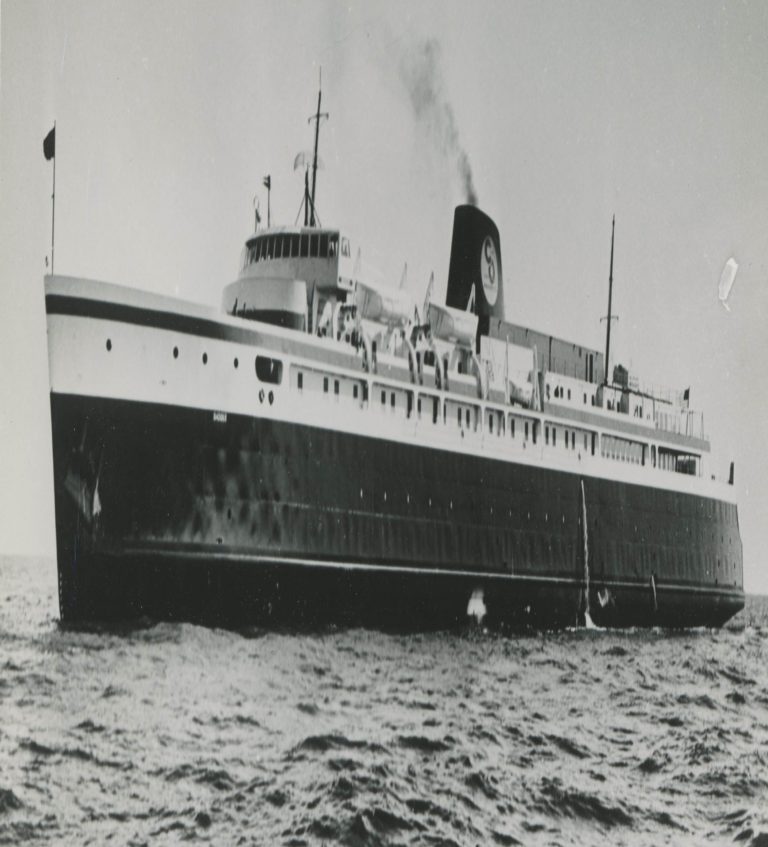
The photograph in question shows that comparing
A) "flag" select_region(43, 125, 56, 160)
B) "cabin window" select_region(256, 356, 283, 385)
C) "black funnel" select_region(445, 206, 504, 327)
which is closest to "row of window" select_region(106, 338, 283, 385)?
"cabin window" select_region(256, 356, 283, 385)

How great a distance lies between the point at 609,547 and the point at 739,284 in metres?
6.61

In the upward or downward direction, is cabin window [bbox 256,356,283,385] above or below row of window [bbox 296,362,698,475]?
above

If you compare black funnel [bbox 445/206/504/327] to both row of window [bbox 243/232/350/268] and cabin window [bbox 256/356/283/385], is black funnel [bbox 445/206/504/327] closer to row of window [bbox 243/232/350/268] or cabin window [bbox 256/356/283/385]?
row of window [bbox 243/232/350/268]

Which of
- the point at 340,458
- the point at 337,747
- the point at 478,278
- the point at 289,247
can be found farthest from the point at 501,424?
the point at 337,747

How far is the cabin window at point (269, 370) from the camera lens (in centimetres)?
887

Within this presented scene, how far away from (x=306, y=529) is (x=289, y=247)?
116 inches

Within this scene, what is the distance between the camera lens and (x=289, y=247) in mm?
9953

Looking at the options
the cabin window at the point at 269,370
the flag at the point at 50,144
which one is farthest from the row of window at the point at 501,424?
the flag at the point at 50,144

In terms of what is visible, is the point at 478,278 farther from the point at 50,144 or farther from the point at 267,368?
the point at 50,144

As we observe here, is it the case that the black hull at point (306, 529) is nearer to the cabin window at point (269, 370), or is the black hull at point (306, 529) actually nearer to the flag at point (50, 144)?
the cabin window at point (269, 370)

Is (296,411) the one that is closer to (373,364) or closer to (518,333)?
(373,364)

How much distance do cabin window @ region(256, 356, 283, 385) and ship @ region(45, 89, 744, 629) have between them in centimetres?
2

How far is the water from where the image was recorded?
4812mm

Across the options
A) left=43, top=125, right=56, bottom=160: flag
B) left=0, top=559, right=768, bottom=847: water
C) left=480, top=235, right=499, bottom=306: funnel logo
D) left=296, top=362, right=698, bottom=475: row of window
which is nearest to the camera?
left=0, top=559, right=768, bottom=847: water
